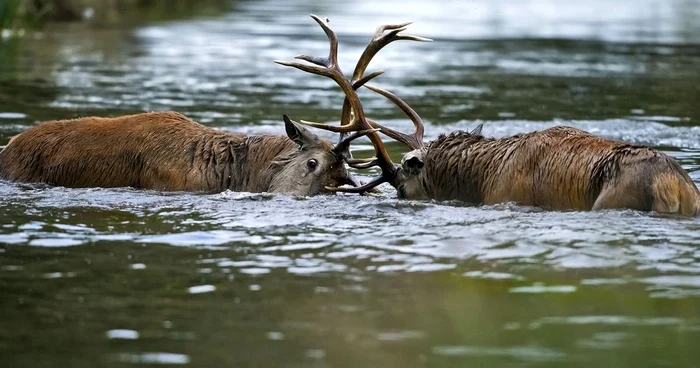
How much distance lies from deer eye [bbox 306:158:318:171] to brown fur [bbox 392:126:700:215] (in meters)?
0.68

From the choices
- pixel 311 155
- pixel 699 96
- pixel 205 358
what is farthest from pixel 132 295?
pixel 699 96

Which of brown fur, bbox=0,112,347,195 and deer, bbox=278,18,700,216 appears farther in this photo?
brown fur, bbox=0,112,347,195

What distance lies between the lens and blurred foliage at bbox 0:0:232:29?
28078 millimetres

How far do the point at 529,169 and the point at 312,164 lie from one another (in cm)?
185

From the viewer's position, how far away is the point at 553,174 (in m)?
9.10

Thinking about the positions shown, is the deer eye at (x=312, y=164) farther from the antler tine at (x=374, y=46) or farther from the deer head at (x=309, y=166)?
the antler tine at (x=374, y=46)

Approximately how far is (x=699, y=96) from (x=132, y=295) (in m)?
13.1

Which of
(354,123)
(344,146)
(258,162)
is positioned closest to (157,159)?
(258,162)

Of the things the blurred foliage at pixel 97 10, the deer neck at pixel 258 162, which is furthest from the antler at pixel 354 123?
the blurred foliage at pixel 97 10

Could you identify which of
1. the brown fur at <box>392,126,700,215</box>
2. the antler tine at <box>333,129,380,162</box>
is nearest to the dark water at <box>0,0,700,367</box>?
the brown fur at <box>392,126,700,215</box>

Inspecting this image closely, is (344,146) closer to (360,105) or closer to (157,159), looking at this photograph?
(360,105)

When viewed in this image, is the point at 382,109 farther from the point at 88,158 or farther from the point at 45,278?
the point at 45,278

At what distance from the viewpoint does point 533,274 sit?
7430mm

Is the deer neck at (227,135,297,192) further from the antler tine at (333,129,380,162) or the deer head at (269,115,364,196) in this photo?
the antler tine at (333,129,380,162)
